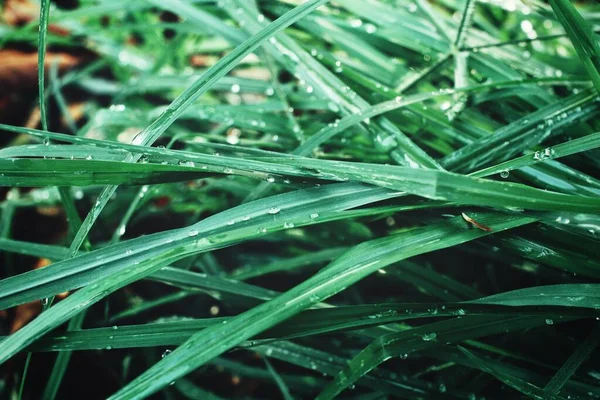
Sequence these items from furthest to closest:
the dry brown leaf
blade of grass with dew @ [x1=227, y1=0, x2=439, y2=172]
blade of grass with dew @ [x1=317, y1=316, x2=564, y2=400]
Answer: the dry brown leaf → blade of grass with dew @ [x1=227, y1=0, x2=439, y2=172] → blade of grass with dew @ [x1=317, y1=316, x2=564, y2=400]

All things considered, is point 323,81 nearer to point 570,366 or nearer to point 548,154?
point 548,154

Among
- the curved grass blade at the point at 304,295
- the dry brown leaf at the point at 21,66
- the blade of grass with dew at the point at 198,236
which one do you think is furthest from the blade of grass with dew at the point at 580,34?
the dry brown leaf at the point at 21,66

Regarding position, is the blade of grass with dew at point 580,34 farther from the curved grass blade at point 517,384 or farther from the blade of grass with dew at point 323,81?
the curved grass blade at point 517,384

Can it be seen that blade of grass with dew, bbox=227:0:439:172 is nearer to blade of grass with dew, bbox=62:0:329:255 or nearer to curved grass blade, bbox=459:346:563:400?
blade of grass with dew, bbox=62:0:329:255

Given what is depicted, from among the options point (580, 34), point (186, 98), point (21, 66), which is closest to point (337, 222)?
point (186, 98)

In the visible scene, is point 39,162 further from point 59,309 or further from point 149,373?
point 149,373

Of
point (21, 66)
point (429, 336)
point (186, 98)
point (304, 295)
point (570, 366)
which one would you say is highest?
point (21, 66)

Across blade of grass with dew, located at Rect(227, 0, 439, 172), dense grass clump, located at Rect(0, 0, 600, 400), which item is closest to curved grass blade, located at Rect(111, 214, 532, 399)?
dense grass clump, located at Rect(0, 0, 600, 400)

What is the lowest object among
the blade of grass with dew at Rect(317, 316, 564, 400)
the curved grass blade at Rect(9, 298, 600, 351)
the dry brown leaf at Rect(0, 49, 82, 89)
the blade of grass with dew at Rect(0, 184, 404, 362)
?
the blade of grass with dew at Rect(317, 316, 564, 400)

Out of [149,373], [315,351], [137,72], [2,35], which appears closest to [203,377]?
[315,351]
